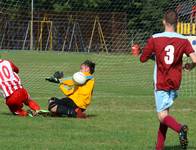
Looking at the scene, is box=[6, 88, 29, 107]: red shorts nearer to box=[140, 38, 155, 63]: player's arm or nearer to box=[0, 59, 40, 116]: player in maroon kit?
box=[0, 59, 40, 116]: player in maroon kit

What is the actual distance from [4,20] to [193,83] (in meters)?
12.7

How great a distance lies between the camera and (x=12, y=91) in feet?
36.1

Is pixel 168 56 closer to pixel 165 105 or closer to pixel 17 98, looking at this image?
pixel 165 105

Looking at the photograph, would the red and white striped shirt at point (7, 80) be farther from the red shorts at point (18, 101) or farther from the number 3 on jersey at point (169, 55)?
the number 3 on jersey at point (169, 55)

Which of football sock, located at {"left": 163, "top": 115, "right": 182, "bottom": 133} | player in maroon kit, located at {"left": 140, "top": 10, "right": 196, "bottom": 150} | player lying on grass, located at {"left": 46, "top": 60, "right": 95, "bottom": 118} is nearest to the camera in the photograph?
football sock, located at {"left": 163, "top": 115, "right": 182, "bottom": 133}

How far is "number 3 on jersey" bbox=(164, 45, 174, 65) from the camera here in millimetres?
7438

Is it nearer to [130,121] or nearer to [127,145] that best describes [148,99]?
[130,121]

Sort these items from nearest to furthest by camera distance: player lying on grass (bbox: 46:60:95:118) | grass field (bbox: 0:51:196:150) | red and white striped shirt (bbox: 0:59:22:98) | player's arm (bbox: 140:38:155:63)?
player's arm (bbox: 140:38:155:63), grass field (bbox: 0:51:196:150), player lying on grass (bbox: 46:60:95:118), red and white striped shirt (bbox: 0:59:22:98)

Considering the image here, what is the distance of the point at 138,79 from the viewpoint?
2089 cm

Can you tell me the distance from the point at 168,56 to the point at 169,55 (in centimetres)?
2

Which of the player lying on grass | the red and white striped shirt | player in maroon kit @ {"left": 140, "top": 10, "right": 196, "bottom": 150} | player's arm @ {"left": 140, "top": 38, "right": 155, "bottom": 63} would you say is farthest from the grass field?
player's arm @ {"left": 140, "top": 38, "right": 155, "bottom": 63}

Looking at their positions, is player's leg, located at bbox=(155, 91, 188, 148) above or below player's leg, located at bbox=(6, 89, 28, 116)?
Result: above

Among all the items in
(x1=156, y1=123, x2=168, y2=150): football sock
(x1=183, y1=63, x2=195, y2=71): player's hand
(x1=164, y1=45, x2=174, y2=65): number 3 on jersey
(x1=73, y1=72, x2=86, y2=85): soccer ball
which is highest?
(x1=164, y1=45, x2=174, y2=65): number 3 on jersey

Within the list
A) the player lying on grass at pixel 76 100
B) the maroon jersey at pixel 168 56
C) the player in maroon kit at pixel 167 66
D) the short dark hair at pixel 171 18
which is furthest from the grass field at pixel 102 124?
the short dark hair at pixel 171 18
